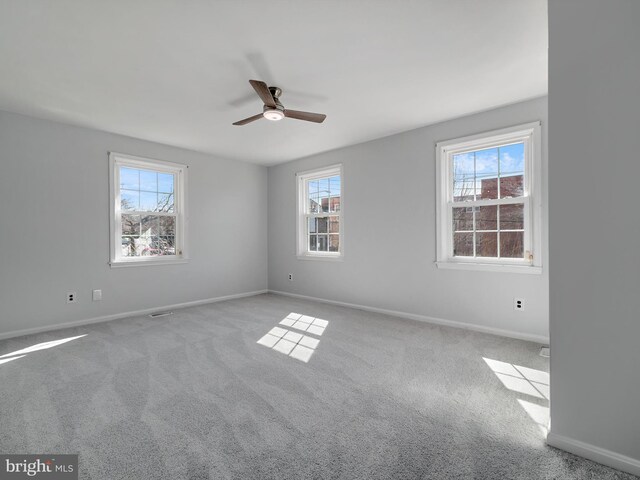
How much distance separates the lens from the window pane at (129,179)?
168 inches

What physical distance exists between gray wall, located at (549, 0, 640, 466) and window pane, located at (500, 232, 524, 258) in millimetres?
1951

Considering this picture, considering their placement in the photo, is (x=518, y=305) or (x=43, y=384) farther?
(x=518, y=305)

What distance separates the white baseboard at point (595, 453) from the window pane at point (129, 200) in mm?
5008

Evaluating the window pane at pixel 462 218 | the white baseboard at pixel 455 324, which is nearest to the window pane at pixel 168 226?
the white baseboard at pixel 455 324

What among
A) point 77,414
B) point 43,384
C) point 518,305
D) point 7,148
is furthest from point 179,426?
point 7,148

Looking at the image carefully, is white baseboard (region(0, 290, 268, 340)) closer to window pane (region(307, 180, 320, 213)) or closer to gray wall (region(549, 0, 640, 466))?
window pane (region(307, 180, 320, 213))

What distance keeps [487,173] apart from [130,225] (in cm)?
478

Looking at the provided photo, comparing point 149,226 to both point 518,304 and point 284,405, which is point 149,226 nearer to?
point 284,405

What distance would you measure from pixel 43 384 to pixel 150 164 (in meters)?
3.15

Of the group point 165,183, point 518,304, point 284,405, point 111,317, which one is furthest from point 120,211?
point 518,304

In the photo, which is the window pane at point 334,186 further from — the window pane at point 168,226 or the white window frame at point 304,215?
the window pane at point 168,226

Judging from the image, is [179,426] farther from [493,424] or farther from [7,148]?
[7,148]

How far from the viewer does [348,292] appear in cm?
479

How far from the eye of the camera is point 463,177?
3734 millimetres
